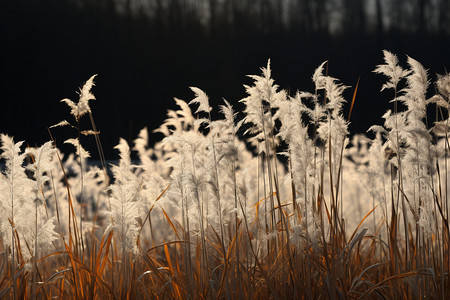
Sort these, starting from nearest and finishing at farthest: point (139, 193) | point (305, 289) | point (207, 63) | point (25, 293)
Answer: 1. point (305, 289)
2. point (25, 293)
3. point (139, 193)
4. point (207, 63)

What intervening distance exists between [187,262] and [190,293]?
0.51 feet

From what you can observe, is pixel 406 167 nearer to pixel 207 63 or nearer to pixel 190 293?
pixel 190 293

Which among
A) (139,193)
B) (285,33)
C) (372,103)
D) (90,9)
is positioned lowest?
(139,193)

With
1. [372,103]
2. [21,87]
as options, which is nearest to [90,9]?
[21,87]

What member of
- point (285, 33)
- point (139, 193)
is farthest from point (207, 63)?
point (139, 193)

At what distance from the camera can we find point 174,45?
15.5 m

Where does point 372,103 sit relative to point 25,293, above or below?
above

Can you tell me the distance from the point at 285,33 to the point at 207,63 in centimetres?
276

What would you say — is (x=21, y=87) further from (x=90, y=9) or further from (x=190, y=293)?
(x=190, y=293)

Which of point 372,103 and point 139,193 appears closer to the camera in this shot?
point 139,193

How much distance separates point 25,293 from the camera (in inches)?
78.7

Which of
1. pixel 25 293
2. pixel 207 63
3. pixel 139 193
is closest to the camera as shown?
pixel 25 293

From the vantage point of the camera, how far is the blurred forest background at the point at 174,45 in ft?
50.1

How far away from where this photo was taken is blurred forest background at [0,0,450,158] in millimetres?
15258
